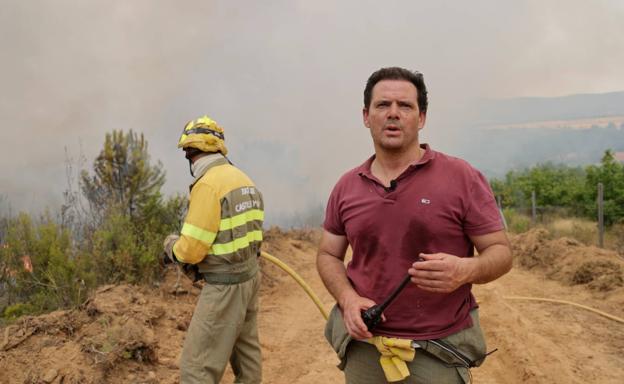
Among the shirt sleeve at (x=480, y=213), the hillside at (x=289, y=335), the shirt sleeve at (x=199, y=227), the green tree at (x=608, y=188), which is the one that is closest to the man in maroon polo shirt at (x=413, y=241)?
the shirt sleeve at (x=480, y=213)

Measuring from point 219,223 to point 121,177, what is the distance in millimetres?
5564

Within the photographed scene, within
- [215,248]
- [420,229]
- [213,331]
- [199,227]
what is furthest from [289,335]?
[420,229]

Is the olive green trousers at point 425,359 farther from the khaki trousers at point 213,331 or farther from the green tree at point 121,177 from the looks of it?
the green tree at point 121,177

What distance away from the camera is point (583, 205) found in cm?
1686

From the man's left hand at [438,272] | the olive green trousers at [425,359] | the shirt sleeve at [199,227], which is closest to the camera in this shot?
the man's left hand at [438,272]

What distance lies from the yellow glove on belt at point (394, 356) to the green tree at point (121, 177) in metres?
6.72

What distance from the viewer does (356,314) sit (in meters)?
2.14

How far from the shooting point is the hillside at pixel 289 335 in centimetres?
452

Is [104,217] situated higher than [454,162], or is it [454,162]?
[454,162]

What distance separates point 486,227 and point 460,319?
1.36 ft

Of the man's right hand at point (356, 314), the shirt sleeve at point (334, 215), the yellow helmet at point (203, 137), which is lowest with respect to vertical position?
the man's right hand at point (356, 314)

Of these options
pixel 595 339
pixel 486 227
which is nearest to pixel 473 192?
pixel 486 227

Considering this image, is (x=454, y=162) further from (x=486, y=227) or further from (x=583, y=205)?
(x=583, y=205)

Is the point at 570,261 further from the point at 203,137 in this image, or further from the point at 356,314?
the point at 356,314
